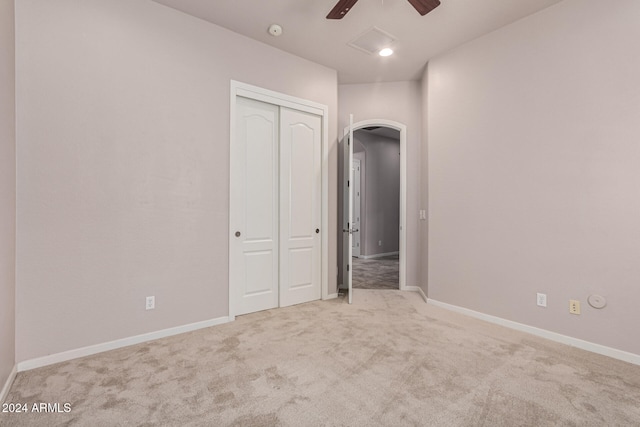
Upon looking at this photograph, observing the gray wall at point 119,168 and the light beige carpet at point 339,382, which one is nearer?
the light beige carpet at point 339,382

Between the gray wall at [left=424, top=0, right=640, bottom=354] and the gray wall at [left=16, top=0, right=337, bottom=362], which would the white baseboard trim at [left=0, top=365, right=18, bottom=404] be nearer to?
the gray wall at [left=16, top=0, right=337, bottom=362]

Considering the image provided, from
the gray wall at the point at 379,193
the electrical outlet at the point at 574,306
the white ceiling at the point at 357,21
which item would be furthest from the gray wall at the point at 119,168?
the gray wall at the point at 379,193

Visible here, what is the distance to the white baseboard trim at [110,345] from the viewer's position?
2.22 meters

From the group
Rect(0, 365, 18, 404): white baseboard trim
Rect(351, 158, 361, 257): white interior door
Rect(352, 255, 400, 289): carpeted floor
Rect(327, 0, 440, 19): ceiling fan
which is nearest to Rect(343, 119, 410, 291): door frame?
Rect(352, 255, 400, 289): carpeted floor

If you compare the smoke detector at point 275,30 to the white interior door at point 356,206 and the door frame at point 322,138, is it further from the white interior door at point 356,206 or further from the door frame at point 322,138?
the white interior door at point 356,206

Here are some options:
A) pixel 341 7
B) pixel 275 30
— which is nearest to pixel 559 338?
pixel 341 7

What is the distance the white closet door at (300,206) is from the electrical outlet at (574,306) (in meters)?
2.51

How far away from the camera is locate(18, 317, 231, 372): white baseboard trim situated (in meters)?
2.22

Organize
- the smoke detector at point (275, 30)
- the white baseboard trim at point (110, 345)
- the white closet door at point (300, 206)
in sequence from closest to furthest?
the white baseboard trim at point (110, 345) → the smoke detector at point (275, 30) → the white closet door at point (300, 206)

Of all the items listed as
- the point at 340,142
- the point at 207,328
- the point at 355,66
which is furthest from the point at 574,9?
the point at 207,328

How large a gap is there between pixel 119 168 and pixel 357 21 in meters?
2.56

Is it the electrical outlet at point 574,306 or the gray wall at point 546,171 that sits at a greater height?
the gray wall at point 546,171

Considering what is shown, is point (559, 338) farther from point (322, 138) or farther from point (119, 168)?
point (119, 168)

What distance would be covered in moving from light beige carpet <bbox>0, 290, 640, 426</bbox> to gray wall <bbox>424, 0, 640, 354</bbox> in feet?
1.52
